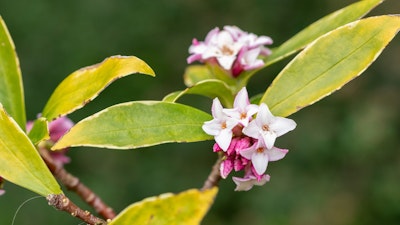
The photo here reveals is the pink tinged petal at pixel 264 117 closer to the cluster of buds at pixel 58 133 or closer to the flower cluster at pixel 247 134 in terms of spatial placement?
the flower cluster at pixel 247 134

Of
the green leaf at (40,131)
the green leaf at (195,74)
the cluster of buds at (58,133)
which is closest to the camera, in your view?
the green leaf at (40,131)

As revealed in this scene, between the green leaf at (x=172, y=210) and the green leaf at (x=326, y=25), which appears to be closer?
the green leaf at (x=172, y=210)

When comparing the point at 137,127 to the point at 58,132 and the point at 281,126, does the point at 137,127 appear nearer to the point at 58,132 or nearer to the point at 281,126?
the point at 281,126

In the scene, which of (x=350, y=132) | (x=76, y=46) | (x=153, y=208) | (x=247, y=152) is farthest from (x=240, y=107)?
(x=76, y=46)

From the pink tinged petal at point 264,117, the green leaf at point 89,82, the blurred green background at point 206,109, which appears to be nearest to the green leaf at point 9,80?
the green leaf at point 89,82

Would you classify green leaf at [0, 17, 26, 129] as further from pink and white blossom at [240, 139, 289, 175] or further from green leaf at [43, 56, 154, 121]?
pink and white blossom at [240, 139, 289, 175]

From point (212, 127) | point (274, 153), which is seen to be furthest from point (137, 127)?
point (274, 153)
